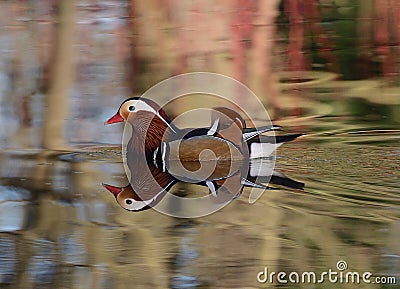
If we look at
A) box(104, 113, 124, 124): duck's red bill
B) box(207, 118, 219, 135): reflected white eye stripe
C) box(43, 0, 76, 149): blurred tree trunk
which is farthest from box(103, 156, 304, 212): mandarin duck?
box(43, 0, 76, 149): blurred tree trunk

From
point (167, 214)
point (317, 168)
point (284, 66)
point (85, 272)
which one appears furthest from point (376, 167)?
point (284, 66)

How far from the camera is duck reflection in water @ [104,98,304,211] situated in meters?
3.66

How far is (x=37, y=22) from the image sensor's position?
21.8 ft

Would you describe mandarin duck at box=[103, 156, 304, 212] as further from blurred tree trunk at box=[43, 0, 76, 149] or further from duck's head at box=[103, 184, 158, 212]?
blurred tree trunk at box=[43, 0, 76, 149]

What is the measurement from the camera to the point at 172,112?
4.75m

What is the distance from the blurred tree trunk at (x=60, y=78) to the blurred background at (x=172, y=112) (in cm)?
1

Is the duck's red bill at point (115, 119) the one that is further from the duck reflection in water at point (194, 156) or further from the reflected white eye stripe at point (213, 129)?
the reflected white eye stripe at point (213, 129)

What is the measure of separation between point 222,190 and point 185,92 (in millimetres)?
1514

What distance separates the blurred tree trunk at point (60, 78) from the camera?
14.7ft

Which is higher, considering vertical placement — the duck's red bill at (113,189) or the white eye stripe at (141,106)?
the white eye stripe at (141,106)

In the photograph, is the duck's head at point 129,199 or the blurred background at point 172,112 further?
the duck's head at point 129,199

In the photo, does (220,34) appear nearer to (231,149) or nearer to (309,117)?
(309,117)

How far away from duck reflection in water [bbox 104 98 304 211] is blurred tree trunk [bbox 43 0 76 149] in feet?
1.22

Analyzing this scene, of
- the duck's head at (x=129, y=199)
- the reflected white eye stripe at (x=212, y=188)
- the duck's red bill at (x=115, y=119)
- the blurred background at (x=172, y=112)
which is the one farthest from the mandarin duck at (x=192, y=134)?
the duck's head at (x=129, y=199)
